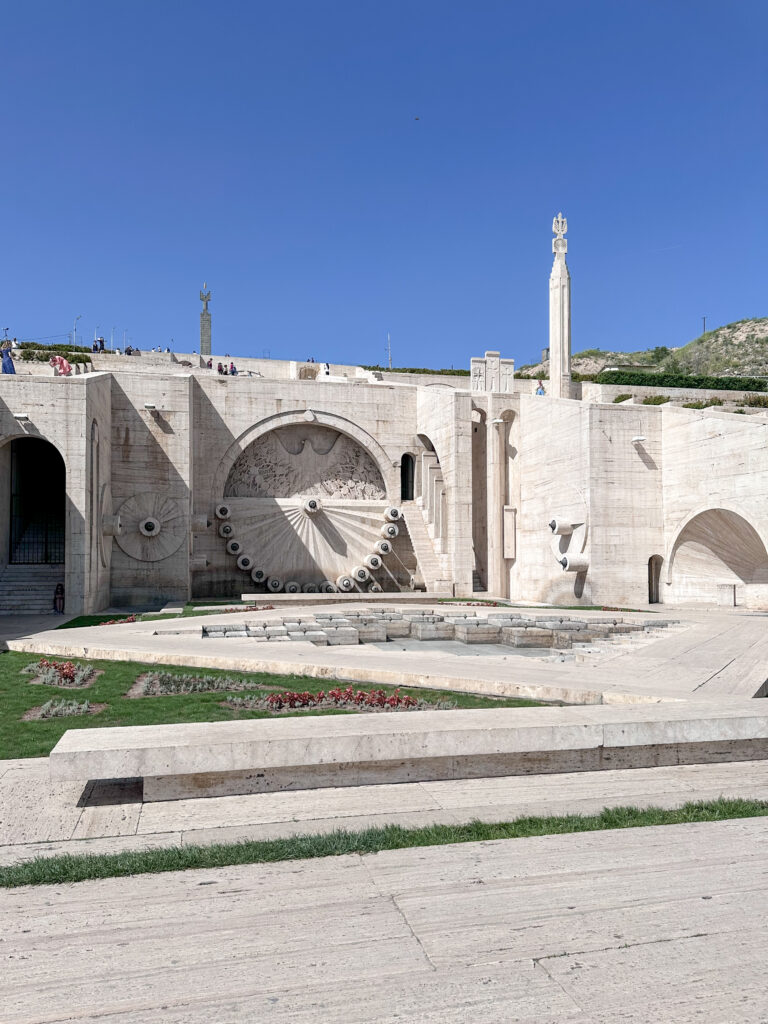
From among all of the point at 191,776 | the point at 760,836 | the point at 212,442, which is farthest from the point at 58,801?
the point at 212,442

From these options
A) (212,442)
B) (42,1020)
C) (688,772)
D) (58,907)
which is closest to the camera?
(42,1020)

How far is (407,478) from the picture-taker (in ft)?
80.7

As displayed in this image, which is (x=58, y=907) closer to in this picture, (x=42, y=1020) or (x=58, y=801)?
(x=42, y=1020)

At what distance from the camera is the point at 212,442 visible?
22.6 metres

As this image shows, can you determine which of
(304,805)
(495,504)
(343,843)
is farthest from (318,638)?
(495,504)

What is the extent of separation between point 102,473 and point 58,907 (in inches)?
631

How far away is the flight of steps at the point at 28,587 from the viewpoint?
1692 centimetres

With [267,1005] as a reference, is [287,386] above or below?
above

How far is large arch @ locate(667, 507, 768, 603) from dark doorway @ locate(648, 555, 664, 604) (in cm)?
48

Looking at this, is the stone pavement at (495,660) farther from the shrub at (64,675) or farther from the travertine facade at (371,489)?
the travertine facade at (371,489)

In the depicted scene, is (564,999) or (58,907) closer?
(564,999)

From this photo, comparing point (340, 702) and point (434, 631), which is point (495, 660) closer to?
point (340, 702)

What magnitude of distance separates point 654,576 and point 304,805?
50.5 ft

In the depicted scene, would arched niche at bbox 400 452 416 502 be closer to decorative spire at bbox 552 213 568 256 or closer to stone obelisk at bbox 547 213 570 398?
stone obelisk at bbox 547 213 570 398
